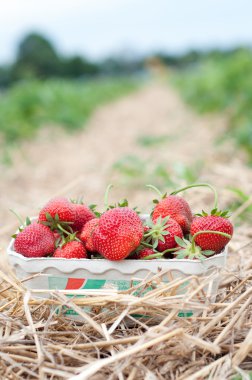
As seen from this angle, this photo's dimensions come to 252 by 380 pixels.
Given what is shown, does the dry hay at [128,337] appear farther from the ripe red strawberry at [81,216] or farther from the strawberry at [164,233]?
the ripe red strawberry at [81,216]

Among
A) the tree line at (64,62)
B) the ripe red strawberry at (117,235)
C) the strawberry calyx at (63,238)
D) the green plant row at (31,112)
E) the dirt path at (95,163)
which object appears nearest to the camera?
the ripe red strawberry at (117,235)

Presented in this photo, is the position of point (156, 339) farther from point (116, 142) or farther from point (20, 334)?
point (116, 142)

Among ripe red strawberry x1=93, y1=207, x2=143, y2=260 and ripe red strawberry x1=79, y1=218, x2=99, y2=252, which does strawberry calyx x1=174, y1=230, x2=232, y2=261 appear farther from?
ripe red strawberry x1=79, y1=218, x2=99, y2=252

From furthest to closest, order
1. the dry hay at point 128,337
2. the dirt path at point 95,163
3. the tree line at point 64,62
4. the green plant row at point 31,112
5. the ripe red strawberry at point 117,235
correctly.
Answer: the tree line at point 64,62, the green plant row at point 31,112, the dirt path at point 95,163, the ripe red strawberry at point 117,235, the dry hay at point 128,337

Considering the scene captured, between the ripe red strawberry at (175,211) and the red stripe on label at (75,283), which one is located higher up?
the ripe red strawberry at (175,211)

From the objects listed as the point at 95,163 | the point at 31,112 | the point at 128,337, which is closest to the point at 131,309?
the point at 128,337

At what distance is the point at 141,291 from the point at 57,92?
10.4 m

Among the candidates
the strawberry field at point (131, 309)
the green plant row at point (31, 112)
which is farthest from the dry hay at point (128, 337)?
the green plant row at point (31, 112)

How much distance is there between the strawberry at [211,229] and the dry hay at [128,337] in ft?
0.39

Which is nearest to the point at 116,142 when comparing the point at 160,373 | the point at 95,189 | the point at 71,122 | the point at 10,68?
the point at 71,122

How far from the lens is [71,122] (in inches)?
387

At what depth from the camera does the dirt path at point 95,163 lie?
4047 millimetres

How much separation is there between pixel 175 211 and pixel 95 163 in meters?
4.28

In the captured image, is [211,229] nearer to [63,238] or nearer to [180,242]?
[180,242]
